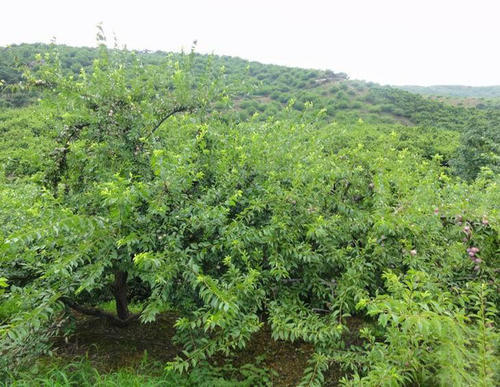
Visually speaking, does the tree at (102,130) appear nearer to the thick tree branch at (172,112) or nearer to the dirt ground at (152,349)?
the thick tree branch at (172,112)

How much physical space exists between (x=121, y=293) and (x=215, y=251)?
3.97 ft

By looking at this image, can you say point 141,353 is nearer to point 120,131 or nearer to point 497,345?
point 120,131

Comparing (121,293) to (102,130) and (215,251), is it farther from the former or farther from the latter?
(102,130)

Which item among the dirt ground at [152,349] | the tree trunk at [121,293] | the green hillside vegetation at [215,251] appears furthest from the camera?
the tree trunk at [121,293]

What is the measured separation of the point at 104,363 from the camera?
2.91 metres

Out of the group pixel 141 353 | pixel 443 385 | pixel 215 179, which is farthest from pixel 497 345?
pixel 141 353

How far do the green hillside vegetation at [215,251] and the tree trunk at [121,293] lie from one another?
0.02 metres

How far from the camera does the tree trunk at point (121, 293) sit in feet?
10.1

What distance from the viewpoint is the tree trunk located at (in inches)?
121

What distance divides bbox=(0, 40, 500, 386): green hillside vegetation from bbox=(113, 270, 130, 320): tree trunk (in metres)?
0.02

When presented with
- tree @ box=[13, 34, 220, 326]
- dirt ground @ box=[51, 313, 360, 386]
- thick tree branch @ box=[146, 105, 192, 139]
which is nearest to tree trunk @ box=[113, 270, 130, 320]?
tree @ box=[13, 34, 220, 326]

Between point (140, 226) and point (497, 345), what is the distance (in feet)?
8.12

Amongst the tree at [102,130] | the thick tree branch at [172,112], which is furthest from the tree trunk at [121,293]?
the thick tree branch at [172,112]

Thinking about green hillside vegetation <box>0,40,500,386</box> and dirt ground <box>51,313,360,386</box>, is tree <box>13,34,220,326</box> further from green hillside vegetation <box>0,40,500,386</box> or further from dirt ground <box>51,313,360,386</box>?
dirt ground <box>51,313,360,386</box>
